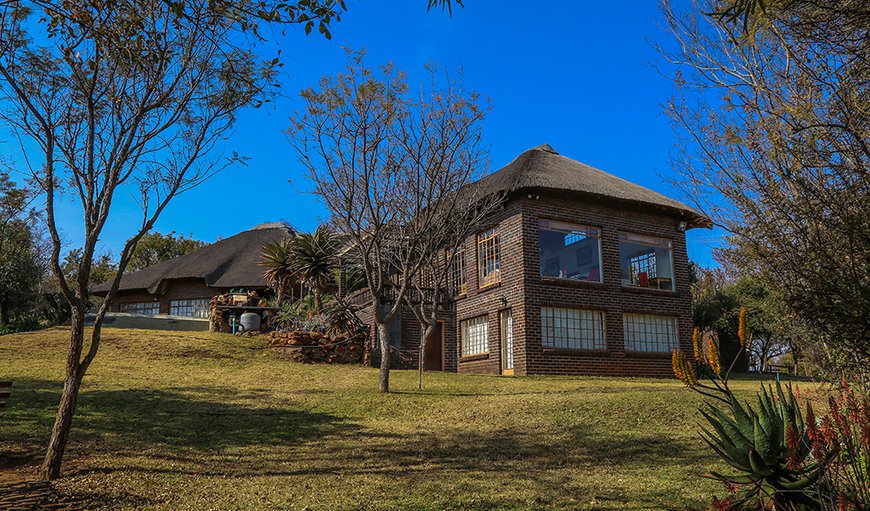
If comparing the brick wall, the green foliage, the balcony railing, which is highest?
the brick wall

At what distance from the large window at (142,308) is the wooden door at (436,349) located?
1902cm

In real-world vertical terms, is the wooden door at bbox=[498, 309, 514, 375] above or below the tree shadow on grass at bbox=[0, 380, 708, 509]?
above

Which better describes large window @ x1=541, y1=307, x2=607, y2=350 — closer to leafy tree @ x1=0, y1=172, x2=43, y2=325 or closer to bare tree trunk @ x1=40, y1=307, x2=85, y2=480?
bare tree trunk @ x1=40, y1=307, x2=85, y2=480

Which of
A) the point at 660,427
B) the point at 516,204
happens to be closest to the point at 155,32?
the point at 660,427

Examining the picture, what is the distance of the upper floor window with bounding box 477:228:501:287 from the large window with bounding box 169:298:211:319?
17.8 m

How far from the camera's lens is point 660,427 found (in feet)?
34.9

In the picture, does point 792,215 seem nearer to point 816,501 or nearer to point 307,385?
point 816,501

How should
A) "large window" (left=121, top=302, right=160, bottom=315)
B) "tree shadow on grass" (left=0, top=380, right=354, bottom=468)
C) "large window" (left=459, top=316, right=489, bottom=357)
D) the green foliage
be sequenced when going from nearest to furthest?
the green foliage → "tree shadow on grass" (left=0, top=380, right=354, bottom=468) → "large window" (left=459, top=316, right=489, bottom=357) → "large window" (left=121, top=302, right=160, bottom=315)

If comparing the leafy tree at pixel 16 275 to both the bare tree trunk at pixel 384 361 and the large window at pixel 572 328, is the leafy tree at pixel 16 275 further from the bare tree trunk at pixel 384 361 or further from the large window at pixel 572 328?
the large window at pixel 572 328

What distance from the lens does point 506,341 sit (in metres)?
20.6

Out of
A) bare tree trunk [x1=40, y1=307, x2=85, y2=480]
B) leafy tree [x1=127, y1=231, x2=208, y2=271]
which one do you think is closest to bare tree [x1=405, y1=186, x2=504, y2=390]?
bare tree trunk [x1=40, y1=307, x2=85, y2=480]

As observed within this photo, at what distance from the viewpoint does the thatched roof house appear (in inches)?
1307

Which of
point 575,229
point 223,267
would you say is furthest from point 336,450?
point 223,267

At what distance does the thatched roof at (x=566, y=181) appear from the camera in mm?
20188
